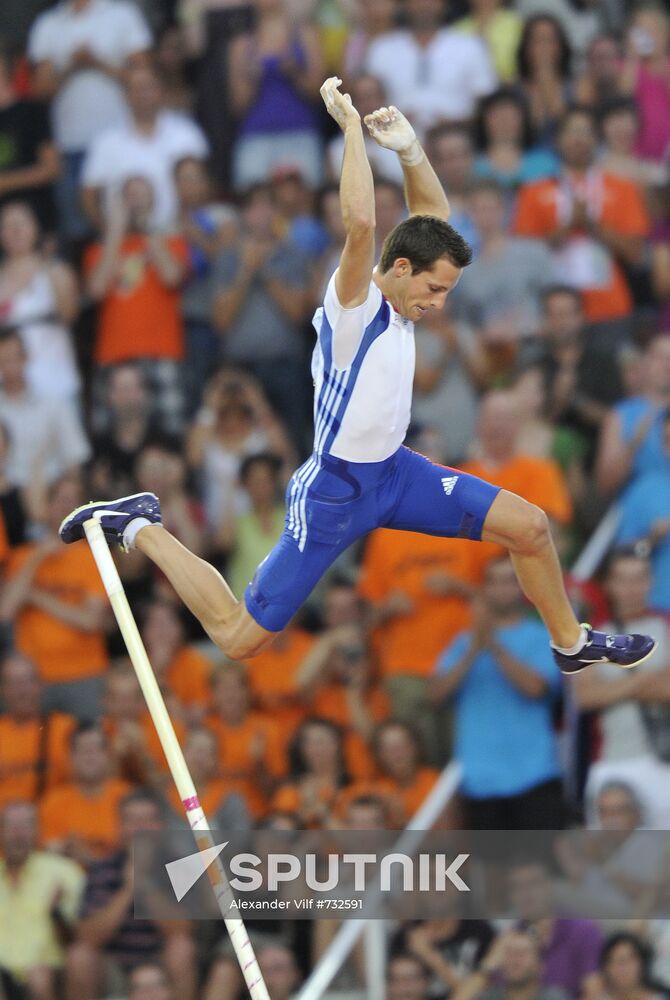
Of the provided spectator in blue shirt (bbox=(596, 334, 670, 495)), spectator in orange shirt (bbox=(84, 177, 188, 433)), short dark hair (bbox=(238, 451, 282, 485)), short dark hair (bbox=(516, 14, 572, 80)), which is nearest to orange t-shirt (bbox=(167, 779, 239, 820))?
short dark hair (bbox=(238, 451, 282, 485))

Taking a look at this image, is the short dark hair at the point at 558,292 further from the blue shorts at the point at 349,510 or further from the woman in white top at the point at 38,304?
the blue shorts at the point at 349,510

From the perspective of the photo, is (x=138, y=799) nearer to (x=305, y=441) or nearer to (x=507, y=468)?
(x=507, y=468)

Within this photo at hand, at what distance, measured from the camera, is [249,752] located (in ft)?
35.1

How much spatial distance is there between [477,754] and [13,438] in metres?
3.58

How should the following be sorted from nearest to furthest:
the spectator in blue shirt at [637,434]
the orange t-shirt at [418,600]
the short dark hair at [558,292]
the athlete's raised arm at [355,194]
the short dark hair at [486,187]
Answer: the athlete's raised arm at [355,194] → the orange t-shirt at [418,600] → the spectator in blue shirt at [637,434] → the short dark hair at [558,292] → the short dark hair at [486,187]

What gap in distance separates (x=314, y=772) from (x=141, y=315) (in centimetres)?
346

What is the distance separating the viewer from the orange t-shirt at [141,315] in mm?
12477

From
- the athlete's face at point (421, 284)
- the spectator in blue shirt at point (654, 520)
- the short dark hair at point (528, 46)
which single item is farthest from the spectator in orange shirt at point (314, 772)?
the short dark hair at point (528, 46)

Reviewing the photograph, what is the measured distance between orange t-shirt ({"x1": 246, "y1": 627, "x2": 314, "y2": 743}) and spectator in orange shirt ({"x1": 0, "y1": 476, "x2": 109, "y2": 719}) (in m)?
0.92

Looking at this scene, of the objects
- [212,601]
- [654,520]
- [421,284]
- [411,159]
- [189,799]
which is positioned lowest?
[189,799]

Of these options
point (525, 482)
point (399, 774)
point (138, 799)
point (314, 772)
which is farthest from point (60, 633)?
point (525, 482)

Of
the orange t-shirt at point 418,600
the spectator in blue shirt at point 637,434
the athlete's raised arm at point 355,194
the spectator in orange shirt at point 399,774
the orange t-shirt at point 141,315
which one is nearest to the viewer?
the athlete's raised arm at point 355,194

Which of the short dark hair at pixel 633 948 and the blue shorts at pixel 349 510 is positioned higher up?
the blue shorts at pixel 349 510

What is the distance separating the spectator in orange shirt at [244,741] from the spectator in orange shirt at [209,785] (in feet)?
0.27
